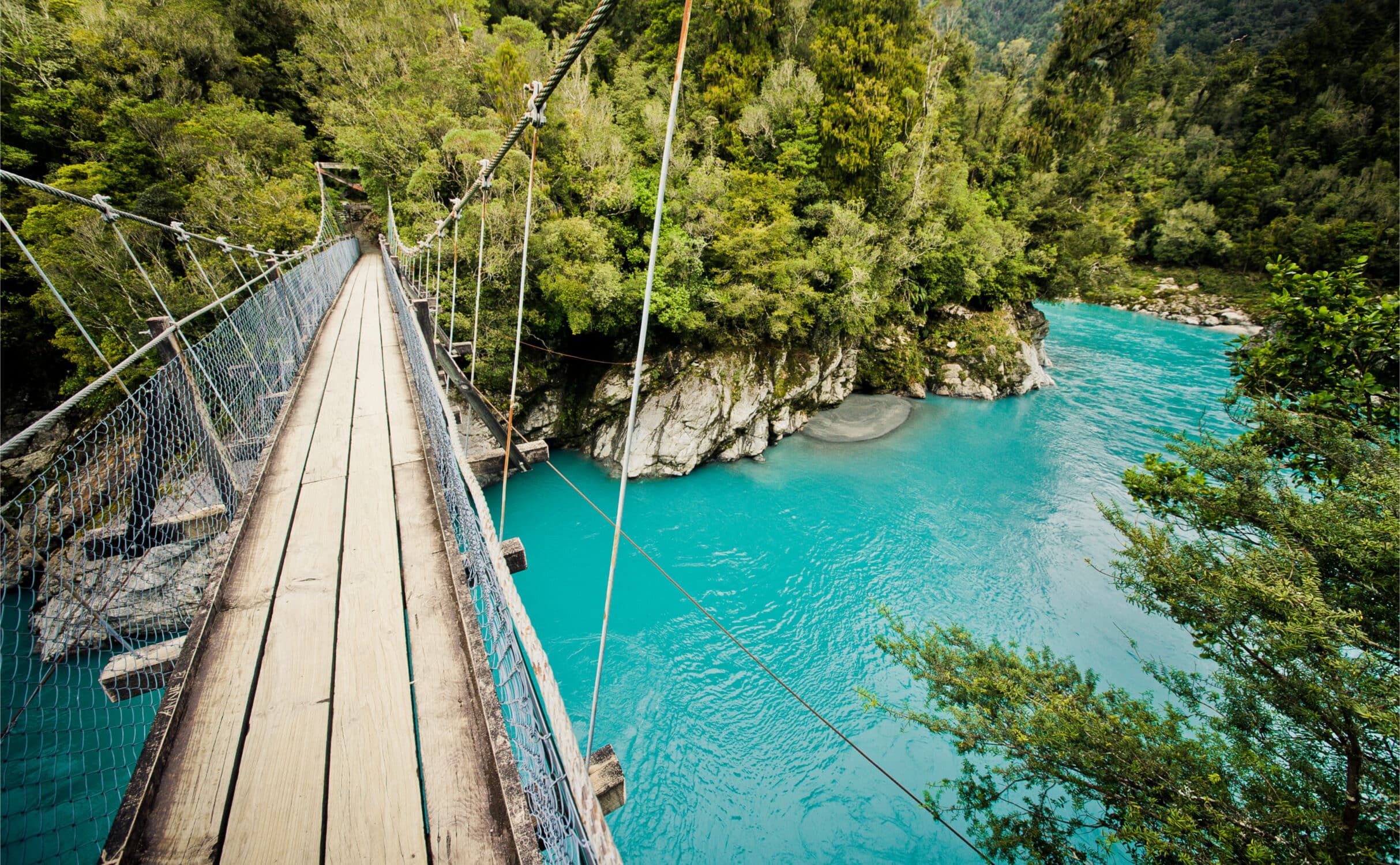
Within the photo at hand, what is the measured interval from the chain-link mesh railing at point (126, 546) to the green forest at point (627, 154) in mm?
4386

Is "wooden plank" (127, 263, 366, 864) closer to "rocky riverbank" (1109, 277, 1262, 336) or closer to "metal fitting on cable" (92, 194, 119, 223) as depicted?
"metal fitting on cable" (92, 194, 119, 223)

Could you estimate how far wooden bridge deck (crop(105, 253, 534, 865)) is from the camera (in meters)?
1.79

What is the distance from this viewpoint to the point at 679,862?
19.8ft

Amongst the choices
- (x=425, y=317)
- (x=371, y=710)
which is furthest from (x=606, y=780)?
(x=425, y=317)

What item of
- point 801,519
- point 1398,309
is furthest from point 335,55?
point 1398,309

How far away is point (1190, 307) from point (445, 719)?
37.1 meters

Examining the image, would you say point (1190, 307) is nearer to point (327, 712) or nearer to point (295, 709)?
point (327, 712)

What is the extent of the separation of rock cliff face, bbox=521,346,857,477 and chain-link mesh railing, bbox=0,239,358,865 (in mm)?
5595

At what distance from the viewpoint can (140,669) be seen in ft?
6.98

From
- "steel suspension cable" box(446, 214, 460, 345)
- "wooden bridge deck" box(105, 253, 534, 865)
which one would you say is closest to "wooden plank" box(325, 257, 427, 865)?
"wooden bridge deck" box(105, 253, 534, 865)

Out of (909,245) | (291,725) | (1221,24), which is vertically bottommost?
(291,725)

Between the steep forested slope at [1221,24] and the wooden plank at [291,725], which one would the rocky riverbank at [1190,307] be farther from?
the wooden plank at [291,725]

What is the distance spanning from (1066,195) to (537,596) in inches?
880

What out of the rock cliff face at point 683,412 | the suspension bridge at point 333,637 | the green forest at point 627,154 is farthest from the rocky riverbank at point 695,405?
the suspension bridge at point 333,637
